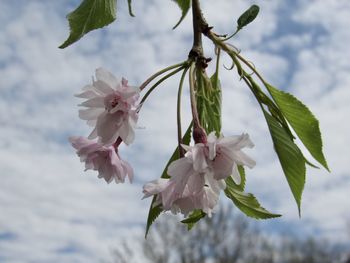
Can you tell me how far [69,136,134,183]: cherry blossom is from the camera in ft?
3.82

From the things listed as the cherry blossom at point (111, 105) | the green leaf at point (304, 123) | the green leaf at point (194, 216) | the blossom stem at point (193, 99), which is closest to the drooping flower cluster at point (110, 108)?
the cherry blossom at point (111, 105)

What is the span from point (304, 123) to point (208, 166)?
0.90 ft

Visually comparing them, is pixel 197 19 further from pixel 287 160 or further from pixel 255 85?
pixel 287 160

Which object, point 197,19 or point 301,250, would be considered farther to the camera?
point 301,250

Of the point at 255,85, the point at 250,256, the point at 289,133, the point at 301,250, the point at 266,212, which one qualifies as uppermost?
the point at 301,250

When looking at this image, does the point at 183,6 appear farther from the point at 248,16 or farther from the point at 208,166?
the point at 208,166

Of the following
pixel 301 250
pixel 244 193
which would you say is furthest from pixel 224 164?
pixel 301 250

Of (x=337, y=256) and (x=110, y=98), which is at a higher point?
(x=337, y=256)

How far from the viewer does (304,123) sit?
3.53 ft

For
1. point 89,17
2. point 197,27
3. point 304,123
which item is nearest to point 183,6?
point 197,27

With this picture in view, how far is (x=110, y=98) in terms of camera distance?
39.0 inches

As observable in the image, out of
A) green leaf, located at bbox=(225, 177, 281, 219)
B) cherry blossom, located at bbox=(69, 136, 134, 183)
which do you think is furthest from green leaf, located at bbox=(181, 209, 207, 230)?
cherry blossom, located at bbox=(69, 136, 134, 183)

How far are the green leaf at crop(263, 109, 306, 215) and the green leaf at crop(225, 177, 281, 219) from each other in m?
0.07

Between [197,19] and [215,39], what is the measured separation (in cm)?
5
